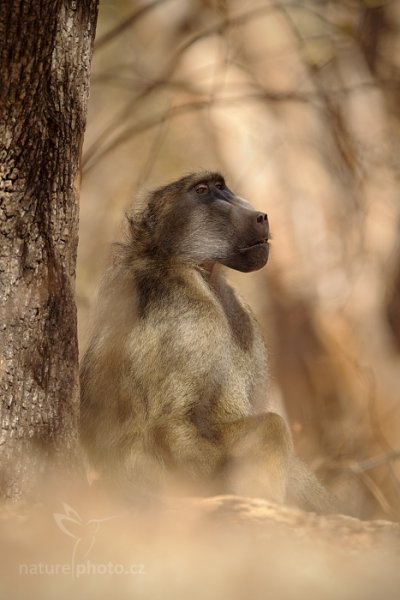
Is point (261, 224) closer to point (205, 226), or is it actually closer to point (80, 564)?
point (205, 226)

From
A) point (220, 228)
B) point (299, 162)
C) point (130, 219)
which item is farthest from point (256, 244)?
point (299, 162)

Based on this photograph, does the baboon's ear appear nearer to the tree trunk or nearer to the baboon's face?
the baboon's face

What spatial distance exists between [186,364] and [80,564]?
996 mm

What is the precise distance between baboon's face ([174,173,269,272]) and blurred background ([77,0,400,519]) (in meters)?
2.77

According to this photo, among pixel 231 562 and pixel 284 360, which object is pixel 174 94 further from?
pixel 231 562

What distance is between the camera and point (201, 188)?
13.3 ft

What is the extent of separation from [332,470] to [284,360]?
1047mm

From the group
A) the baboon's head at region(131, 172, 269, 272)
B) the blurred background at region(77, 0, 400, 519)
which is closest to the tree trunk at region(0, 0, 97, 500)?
the baboon's head at region(131, 172, 269, 272)

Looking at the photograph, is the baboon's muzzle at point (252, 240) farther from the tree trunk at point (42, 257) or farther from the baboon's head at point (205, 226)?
the tree trunk at point (42, 257)

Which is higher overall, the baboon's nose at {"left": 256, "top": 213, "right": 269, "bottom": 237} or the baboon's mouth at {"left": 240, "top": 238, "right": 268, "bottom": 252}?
the baboon's nose at {"left": 256, "top": 213, "right": 269, "bottom": 237}

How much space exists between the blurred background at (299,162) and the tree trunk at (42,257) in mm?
3401

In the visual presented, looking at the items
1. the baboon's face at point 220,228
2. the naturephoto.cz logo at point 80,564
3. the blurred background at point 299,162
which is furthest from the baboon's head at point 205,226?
the blurred background at point 299,162

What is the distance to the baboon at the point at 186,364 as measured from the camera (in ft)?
11.4

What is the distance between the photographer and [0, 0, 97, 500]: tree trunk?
3.11 m
